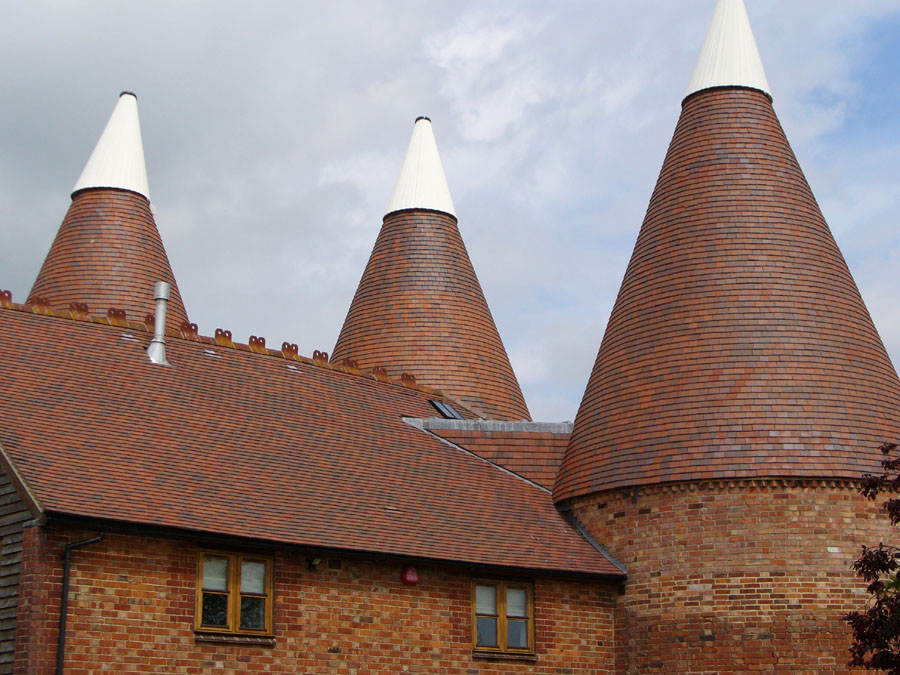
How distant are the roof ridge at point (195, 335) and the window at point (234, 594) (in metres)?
5.31

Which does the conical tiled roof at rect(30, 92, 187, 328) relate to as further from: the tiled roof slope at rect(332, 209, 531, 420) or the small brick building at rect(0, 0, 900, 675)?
the small brick building at rect(0, 0, 900, 675)

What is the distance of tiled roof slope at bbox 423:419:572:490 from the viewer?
19.3 m

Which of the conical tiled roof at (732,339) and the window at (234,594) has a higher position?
the conical tiled roof at (732,339)

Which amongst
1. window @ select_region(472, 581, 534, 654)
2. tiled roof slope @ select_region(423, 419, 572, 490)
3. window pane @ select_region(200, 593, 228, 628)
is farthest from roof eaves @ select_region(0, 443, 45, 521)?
tiled roof slope @ select_region(423, 419, 572, 490)

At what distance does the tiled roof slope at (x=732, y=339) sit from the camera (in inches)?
665

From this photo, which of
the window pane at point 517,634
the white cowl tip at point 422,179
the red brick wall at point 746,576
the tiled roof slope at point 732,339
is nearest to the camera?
the red brick wall at point 746,576

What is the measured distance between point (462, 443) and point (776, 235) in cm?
529

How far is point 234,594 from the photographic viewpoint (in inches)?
567

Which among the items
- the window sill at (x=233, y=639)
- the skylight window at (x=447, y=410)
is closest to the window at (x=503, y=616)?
the window sill at (x=233, y=639)

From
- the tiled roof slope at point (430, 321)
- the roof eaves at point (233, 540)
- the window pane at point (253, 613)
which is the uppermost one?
the tiled roof slope at point (430, 321)

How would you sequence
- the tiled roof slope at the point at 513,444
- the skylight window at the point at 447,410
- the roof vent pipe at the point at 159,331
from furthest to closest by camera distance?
the skylight window at the point at 447,410
the tiled roof slope at the point at 513,444
the roof vent pipe at the point at 159,331

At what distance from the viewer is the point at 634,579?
56.0 ft

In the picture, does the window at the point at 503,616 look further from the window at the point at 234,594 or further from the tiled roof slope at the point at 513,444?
the window at the point at 234,594

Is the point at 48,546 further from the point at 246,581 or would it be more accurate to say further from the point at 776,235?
the point at 776,235
